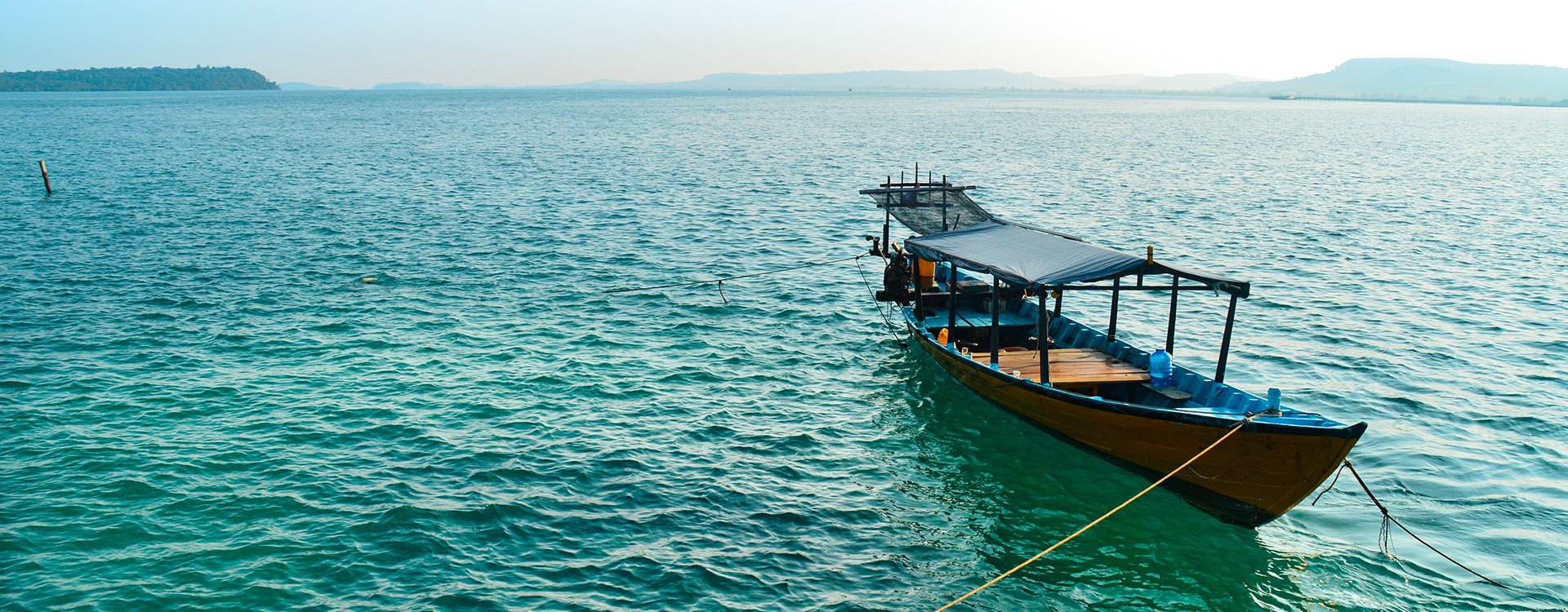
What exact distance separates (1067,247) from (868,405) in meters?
6.00

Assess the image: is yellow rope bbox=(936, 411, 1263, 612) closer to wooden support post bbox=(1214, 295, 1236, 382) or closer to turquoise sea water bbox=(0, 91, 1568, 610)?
turquoise sea water bbox=(0, 91, 1568, 610)

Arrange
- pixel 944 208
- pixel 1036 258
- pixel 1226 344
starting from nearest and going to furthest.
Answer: pixel 1226 344 < pixel 1036 258 < pixel 944 208

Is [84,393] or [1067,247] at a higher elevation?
[1067,247]

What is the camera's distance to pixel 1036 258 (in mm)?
21438

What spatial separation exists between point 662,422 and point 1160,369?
10877 mm

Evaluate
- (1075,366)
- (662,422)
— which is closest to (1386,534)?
(1075,366)

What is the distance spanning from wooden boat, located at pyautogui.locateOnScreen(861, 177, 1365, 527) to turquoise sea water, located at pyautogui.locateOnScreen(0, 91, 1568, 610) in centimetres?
81

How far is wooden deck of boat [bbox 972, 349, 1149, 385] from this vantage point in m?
19.8

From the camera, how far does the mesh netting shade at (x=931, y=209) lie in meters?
34.4

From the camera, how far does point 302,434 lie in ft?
66.5

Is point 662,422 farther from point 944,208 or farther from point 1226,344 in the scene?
point 944,208

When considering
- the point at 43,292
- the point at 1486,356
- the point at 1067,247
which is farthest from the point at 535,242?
the point at 1486,356

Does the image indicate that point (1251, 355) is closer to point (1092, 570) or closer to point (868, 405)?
point (868, 405)

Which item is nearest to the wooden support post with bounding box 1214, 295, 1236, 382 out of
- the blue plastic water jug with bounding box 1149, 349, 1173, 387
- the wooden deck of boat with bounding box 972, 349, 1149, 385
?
the blue plastic water jug with bounding box 1149, 349, 1173, 387
